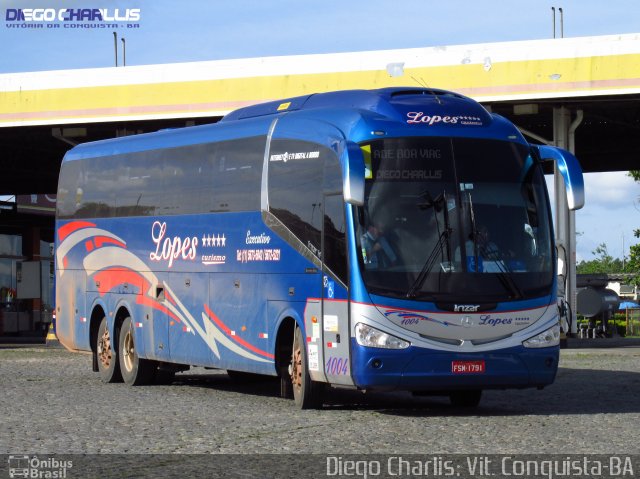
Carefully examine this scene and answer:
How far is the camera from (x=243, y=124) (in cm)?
1847

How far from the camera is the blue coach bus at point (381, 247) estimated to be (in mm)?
15000

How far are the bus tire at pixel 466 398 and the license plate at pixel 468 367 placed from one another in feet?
5.14

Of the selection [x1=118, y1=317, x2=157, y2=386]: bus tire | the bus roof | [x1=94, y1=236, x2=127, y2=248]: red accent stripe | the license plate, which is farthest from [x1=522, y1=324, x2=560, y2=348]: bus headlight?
[x1=94, y1=236, x2=127, y2=248]: red accent stripe

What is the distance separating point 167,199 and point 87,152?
3.58 meters

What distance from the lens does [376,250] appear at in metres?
15.1

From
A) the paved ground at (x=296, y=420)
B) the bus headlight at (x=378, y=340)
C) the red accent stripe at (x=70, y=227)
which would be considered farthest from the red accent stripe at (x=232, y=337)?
the red accent stripe at (x=70, y=227)

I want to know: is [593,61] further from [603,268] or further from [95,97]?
[603,268]

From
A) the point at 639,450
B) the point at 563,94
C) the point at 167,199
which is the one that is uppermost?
the point at 563,94

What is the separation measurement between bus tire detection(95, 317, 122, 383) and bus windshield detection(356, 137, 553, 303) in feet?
25.4

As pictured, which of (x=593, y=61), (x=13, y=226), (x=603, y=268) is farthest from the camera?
(x=603, y=268)

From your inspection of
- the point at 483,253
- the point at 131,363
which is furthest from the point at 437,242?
the point at 131,363

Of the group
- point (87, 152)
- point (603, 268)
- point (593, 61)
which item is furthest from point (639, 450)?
point (603, 268)

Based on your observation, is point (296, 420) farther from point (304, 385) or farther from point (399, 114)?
point (399, 114)

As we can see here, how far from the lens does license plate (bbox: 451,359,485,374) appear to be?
49.3 ft
